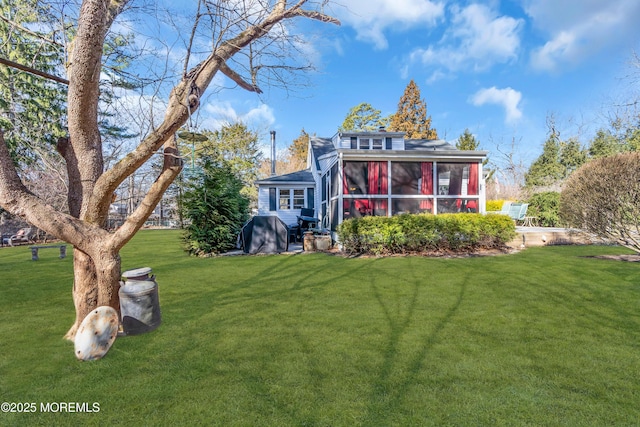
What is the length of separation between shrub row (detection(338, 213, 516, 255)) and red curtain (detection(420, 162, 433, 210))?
2170 millimetres

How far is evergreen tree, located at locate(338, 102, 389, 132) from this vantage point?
113 feet

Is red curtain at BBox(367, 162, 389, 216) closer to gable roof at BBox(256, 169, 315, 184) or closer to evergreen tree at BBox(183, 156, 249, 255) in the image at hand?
evergreen tree at BBox(183, 156, 249, 255)

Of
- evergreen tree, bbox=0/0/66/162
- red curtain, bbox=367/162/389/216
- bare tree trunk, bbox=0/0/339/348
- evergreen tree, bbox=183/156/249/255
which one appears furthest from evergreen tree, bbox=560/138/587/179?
evergreen tree, bbox=0/0/66/162

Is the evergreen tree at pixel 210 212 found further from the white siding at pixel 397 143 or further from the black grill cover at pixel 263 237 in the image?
the white siding at pixel 397 143

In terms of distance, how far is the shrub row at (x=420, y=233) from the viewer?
930 cm

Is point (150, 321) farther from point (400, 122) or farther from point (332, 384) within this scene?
point (400, 122)

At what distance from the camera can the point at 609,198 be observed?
6.84 meters

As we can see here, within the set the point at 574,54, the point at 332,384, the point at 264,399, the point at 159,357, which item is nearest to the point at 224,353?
the point at 159,357

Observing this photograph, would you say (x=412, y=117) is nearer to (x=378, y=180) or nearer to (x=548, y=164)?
(x=548, y=164)

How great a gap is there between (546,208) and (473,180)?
7602 millimetres

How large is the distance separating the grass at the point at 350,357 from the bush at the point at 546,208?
39.3 ft

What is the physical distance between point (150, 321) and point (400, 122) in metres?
34.6

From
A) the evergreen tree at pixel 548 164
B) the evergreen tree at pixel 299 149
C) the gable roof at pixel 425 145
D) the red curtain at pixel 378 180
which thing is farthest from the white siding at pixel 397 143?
the evergreen tree at pixel 299 149

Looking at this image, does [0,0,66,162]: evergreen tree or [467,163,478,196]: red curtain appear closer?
[0,0,66,162]: evergreen tree
